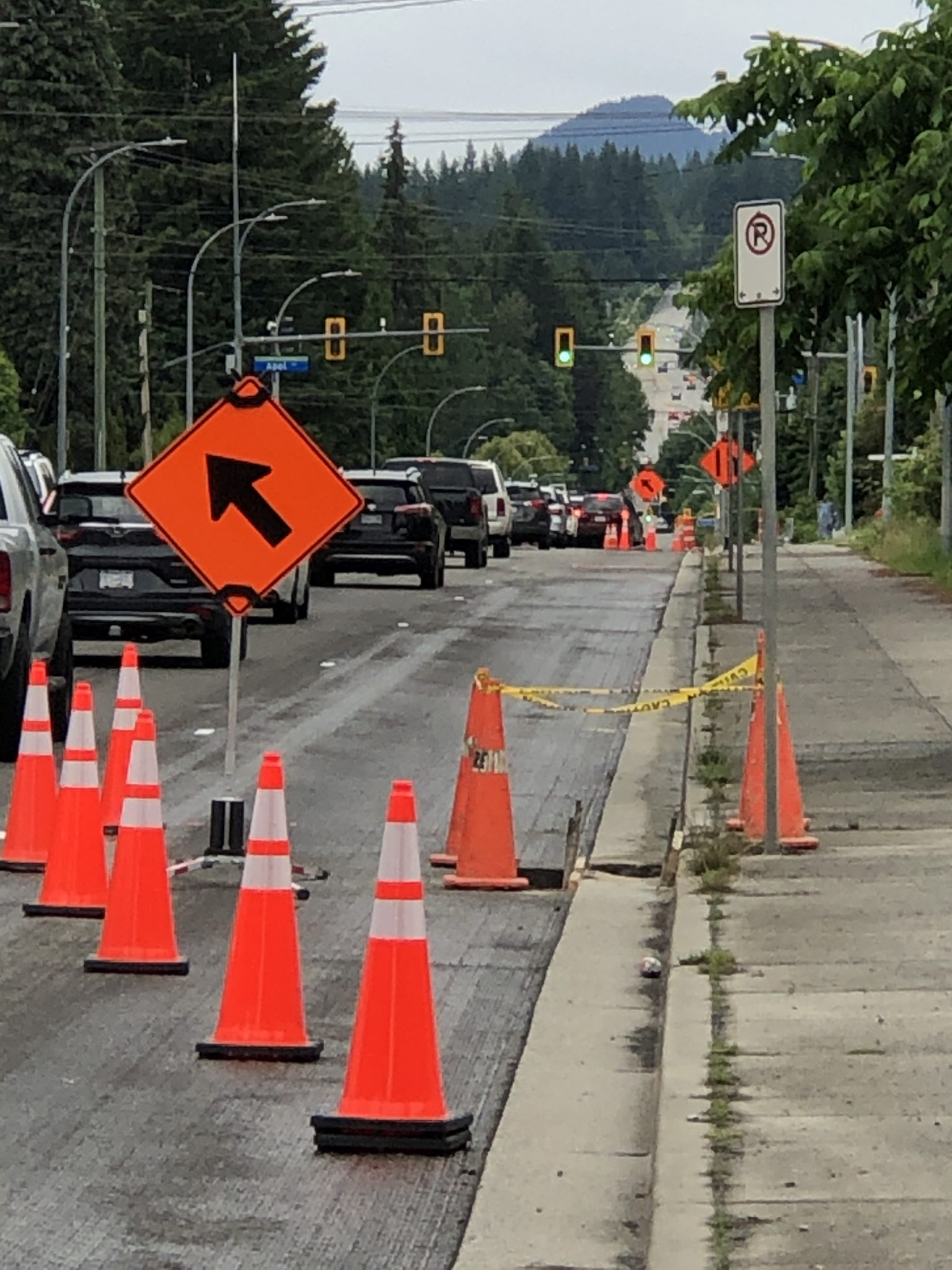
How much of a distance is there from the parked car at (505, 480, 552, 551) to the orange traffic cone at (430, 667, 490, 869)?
5396 centimetres

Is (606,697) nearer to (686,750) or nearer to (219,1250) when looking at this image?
(686,750)

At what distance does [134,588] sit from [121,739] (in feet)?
35.5

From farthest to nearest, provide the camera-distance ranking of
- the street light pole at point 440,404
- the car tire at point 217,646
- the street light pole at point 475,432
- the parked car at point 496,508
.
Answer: the street light pole at point 475,432
the street light pole at point 440,404
the parked car at point 496,508
the car tire at point 217,646

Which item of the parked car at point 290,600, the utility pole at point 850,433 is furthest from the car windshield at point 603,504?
the parked car at point 290,600

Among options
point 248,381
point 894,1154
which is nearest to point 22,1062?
point 894,1154

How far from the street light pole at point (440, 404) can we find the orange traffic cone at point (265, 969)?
11069cm

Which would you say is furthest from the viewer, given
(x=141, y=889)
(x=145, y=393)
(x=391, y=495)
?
Answer: (x=145, y=393)

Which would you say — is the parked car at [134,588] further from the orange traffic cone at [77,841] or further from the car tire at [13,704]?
the orange traffic cone at [77,841]

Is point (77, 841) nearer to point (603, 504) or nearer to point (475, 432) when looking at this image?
point (603, 504)

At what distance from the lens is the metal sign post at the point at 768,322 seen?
11727mm

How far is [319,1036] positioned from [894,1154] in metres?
2.44

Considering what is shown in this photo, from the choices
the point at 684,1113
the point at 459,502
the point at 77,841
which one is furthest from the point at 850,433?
the point at 684,1113

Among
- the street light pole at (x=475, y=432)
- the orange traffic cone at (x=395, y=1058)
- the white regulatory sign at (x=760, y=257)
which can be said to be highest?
the white regulatory sign at (x=760, y=257)

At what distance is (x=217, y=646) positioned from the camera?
23297mm
